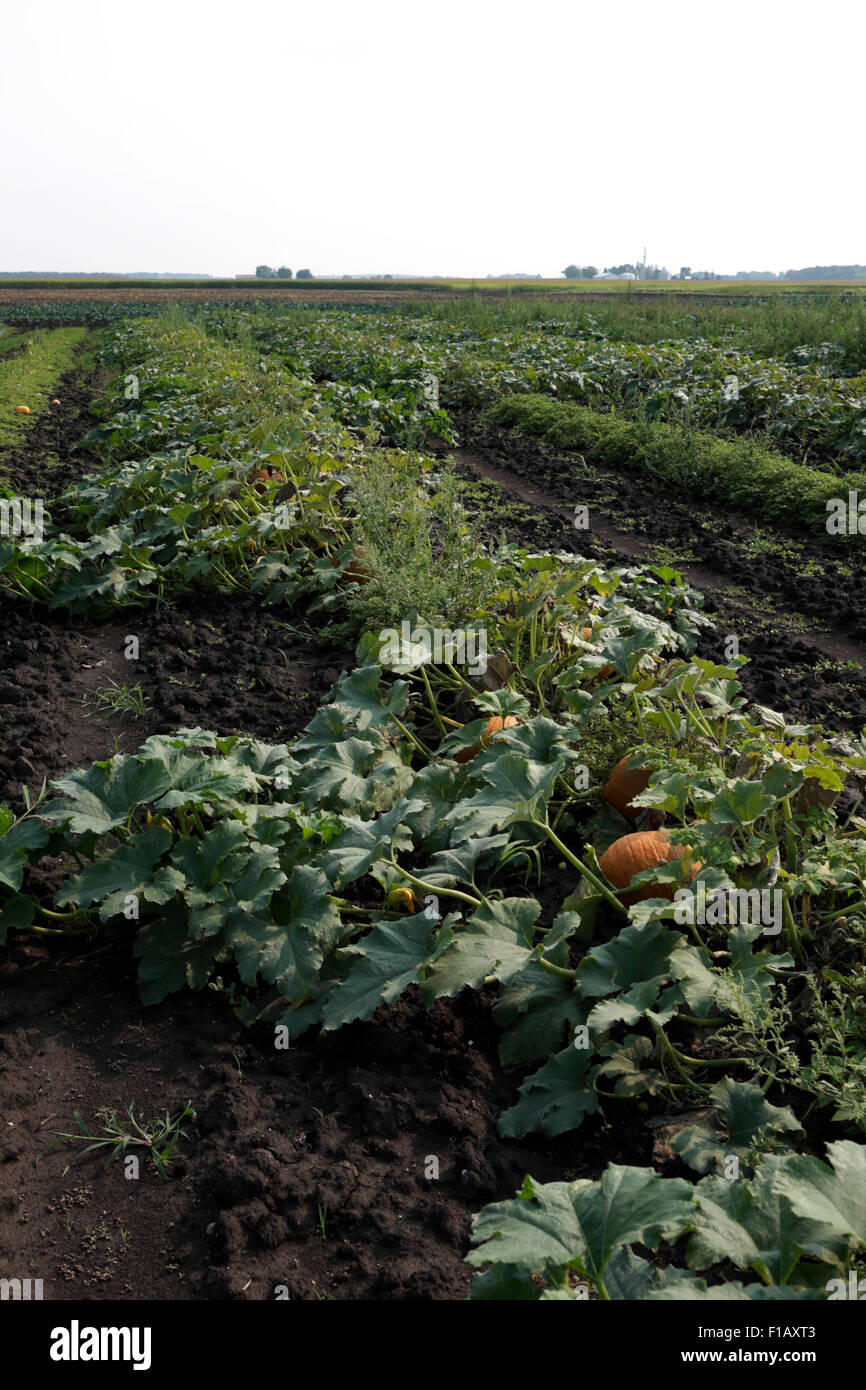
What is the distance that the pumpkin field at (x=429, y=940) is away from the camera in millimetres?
2123

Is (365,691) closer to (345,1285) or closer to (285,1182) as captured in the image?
(285,1182)

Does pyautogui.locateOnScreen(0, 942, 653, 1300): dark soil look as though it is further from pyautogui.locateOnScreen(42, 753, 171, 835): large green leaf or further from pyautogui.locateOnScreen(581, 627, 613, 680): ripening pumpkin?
pyautogui.locateOnScreen(581, 627, 613, 680): ripening pumpkin

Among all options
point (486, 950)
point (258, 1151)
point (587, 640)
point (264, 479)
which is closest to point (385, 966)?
point (486, 950)

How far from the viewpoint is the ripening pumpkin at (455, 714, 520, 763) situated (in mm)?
3611

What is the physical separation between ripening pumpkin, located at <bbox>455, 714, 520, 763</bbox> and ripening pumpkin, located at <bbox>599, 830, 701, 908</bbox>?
2.28ft

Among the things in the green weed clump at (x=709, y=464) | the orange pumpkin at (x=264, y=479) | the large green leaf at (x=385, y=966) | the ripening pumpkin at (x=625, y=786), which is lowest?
the large green leaf at (x=385, y=966)

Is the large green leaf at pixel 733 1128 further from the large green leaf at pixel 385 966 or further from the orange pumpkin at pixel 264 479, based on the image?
the orange pumpkin at pixel 264 479

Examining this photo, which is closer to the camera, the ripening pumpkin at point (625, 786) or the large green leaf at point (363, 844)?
the large green leaf at point (363, 844)

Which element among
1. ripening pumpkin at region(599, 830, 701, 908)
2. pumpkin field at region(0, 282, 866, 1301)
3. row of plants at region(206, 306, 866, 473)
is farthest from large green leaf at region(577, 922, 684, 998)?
row of plants at region(206, 306, 866, 473)

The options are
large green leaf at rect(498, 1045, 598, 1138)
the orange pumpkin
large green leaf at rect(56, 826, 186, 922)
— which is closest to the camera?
large green leaf at rect(498, 1045, 598, 1138)

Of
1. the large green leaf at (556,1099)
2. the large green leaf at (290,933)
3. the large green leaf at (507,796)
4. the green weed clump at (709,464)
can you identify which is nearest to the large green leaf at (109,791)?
the large green leaf at (290,933)

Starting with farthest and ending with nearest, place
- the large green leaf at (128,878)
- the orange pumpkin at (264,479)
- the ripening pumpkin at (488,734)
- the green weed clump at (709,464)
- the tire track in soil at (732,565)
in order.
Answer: the green weed clump at (709,464) < the orange pumpkin at (264,479) < the tire track in soil at (732,565) < the ripening pumpkin at (488,734) < the large green leaf at (128,878)

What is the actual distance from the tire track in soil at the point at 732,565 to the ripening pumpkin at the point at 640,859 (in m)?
1.78

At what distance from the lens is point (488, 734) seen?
3.67 metres
